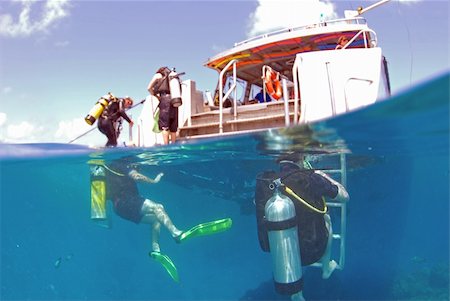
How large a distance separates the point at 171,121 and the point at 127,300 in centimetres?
1859

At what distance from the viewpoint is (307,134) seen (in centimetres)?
746

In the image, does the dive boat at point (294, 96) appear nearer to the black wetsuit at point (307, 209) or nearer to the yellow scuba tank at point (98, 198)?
the black wetsuit at point (307, 209)

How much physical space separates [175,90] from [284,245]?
4450 millimetres

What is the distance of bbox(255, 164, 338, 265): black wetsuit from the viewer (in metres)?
6.96

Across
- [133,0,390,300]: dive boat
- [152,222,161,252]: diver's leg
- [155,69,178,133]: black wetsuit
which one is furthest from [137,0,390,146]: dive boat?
[152,222,161,252]: diver's leg

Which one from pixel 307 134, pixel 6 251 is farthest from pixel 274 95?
pixel 6 251

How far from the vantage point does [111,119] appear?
8812 millimetres

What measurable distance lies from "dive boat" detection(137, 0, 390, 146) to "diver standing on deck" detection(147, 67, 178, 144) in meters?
0.89

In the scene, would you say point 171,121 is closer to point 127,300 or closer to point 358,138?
point 358,138

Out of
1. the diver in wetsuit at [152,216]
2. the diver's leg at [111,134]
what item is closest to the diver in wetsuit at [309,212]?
the diver in wetsuit at [152,216]

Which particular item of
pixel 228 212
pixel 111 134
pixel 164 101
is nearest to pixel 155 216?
pixel 111 134

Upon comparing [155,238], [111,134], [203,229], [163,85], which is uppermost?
[163,85]

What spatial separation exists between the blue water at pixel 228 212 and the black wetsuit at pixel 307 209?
109 centimetres

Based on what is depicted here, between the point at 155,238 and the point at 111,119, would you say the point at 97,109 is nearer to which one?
the point at 111,119
